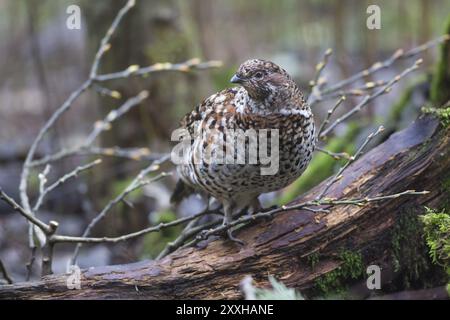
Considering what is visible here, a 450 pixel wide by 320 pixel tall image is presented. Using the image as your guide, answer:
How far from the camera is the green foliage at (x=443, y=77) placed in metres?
4.88

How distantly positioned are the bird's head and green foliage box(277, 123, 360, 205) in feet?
5.65

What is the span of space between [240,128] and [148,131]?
325 cm

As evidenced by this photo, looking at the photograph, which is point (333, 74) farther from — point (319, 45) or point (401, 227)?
point (401, 227)

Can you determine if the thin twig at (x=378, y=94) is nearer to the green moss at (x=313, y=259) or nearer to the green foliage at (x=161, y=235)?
the green moss at (x=313, y=259)

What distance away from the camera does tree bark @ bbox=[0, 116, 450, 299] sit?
10.9 feet

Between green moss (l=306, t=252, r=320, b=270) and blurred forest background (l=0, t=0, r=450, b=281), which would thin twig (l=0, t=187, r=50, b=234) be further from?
green moss (l=306, t=252, r=320, b=270)

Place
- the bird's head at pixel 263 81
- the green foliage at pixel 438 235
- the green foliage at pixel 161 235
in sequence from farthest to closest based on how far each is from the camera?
the green foliage at pixel 161 235
the bird's head at pixel 263 81
the green foliage at pixel 438 235

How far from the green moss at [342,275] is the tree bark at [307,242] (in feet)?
0.10

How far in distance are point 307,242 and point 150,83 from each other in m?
3.51

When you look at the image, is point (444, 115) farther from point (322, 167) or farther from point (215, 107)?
point (322, 167)

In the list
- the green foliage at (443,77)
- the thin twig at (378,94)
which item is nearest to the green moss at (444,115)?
the thin twig at (378,94)

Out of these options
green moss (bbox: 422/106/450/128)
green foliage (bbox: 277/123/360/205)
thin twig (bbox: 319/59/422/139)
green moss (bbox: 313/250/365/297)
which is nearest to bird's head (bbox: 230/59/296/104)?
thin twig (bbox: 319/59/422/139)

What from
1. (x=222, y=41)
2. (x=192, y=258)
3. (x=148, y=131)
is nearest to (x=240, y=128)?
(x=192, y=258)

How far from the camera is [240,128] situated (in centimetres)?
351
